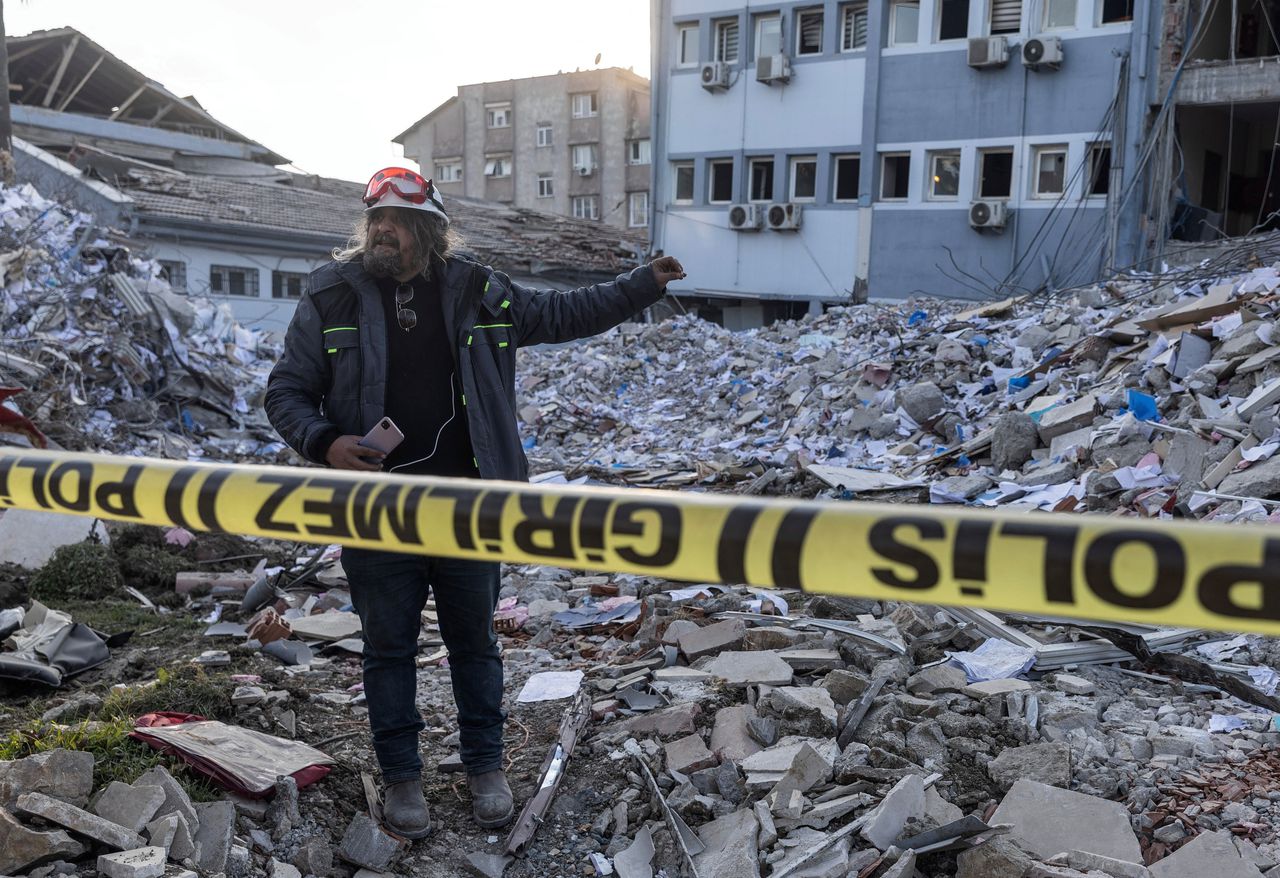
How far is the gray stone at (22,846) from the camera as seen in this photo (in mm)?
3029

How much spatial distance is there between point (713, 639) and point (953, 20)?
22.3 m

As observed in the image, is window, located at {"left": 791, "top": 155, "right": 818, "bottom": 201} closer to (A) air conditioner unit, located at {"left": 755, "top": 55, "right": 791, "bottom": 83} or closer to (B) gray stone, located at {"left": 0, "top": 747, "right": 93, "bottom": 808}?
(A) air conditioner unit, located at {"left": 755, "top": 55, "right": 791, "bottom": 83}

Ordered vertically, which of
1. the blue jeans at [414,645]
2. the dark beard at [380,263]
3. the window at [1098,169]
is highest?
the window at [1098,169]

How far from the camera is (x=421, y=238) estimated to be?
3.73m

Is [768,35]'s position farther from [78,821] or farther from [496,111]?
[78,821]

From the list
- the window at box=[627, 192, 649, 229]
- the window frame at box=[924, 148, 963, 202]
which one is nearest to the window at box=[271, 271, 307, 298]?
the window frame at box=[924, 148, 963, 202]

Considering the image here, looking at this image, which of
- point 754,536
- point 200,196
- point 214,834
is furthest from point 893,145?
point 754,536

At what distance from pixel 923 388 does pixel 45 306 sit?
33.5 feet

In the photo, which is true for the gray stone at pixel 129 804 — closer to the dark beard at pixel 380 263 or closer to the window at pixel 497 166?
the dark beard at pixel 380 263

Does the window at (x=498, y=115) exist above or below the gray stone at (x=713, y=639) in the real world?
above

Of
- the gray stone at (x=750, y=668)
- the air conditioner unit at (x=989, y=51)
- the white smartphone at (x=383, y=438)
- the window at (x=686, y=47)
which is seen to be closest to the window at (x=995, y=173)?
the air conditioner unit at (x=989, y=51)

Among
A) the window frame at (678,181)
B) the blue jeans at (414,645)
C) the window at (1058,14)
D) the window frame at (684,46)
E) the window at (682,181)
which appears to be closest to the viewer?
the blue jeans at (414,645)

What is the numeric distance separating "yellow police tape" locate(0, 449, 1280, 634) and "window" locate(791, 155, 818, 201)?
25.2 metres

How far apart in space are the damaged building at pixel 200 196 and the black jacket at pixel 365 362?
53.6 ft
